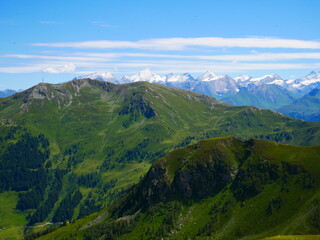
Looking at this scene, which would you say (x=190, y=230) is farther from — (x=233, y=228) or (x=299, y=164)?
(x=299, y=164)

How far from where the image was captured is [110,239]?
19838cm

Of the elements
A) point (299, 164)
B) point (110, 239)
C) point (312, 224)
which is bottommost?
point (110, 239)

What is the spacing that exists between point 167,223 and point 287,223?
230 ft

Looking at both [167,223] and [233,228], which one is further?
[167,223]

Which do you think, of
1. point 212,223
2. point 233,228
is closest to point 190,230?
point 212,223

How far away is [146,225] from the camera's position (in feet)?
650

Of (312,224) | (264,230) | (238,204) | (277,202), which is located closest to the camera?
(312,224)

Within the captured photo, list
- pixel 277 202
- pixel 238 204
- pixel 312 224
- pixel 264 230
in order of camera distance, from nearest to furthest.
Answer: pixel 312 224
pixel 264 230
pixel 277 202
pixel 238 204

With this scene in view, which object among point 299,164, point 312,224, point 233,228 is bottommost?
point 233,228

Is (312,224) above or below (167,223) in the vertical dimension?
above

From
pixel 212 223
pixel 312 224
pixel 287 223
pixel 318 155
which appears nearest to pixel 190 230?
pixel 212 223

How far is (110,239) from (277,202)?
104452 mm

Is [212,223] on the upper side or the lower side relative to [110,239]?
upper

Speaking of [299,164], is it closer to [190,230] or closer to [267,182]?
[267,182]
